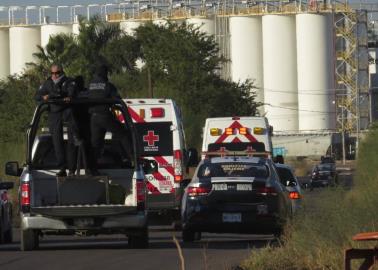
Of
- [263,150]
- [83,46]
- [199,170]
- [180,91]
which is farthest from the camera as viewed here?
[83,46]

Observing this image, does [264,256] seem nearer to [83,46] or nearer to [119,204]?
[119,204]

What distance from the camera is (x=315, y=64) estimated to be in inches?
4001

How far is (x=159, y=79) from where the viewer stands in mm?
71312

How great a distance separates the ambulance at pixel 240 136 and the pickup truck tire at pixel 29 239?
1282 cm

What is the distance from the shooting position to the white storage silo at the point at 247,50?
4085 inches

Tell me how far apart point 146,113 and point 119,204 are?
24.1 ft

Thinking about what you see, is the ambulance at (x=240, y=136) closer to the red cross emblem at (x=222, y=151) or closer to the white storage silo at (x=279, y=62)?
the red cross emblem at (x=222, y=151)

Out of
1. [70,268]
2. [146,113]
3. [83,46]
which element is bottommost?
[70,268]

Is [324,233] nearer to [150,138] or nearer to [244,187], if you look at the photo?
[244,187]

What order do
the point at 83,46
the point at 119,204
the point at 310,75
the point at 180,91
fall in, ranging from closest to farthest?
1. the point at 119,204
2. the point at 180,91
3. the point at 83,46
4. the point at 310,75

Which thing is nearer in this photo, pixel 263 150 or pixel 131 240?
pixel 131 240

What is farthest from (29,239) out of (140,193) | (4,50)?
(4,50)

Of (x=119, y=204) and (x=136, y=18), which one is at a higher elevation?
(x=136, y=18)

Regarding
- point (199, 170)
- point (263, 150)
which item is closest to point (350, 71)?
point (263, 150)
